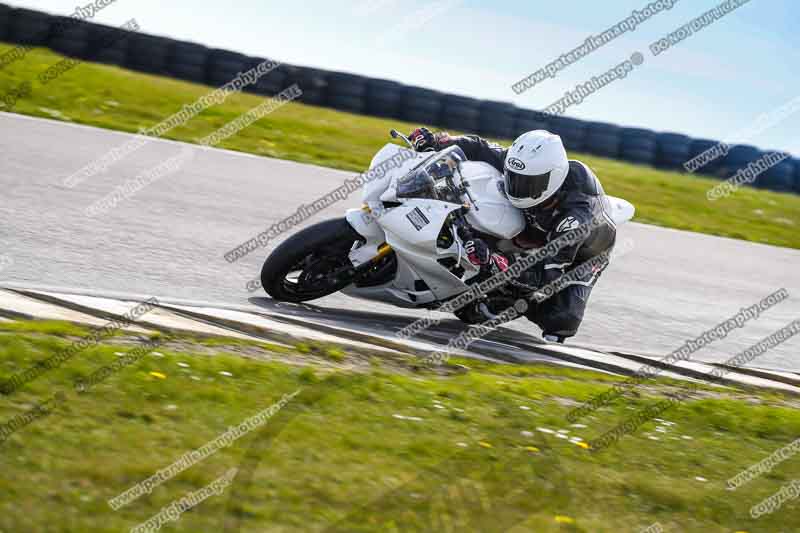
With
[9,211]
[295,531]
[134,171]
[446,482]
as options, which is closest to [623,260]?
[134,171]

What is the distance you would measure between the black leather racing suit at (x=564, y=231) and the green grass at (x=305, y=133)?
21.4 feet

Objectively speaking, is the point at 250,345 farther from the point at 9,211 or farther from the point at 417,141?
the point at 9,211

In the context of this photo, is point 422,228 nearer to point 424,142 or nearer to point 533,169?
point 533,169

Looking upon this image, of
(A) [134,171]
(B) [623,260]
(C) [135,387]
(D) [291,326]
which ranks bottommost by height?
(B) [623,260]

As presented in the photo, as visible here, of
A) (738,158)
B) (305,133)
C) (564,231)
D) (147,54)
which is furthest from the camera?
(738,158)

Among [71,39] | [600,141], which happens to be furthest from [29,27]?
[600,141]

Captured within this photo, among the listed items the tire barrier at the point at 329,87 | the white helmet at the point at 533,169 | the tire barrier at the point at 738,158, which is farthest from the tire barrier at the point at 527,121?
the white helmet at the point at 533,169

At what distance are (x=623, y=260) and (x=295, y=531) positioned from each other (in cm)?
755

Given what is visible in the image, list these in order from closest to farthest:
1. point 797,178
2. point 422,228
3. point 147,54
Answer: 1. point 422,228
2. point 147,54
3. point 797,178

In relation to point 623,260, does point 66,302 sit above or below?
above

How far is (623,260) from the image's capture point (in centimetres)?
1051

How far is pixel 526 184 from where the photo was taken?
6.12 metres

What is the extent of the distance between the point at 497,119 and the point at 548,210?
38.7 ft

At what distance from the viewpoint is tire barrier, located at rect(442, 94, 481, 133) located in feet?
58.2
